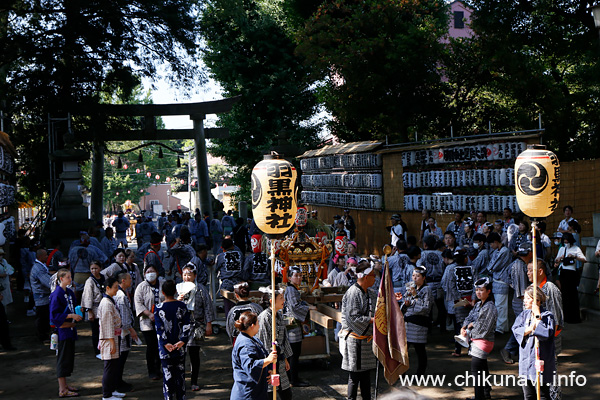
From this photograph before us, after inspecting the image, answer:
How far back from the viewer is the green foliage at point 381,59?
75.1 feet

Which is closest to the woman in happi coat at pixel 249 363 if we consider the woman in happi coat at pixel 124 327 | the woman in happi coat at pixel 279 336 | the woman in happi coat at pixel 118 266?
the woman in happi coat at pixel 279 336

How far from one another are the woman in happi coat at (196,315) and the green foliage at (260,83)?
1941 centimetres

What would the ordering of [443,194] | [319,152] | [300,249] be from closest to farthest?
1. [300,249]
2. [443,194]
3. [319,152]

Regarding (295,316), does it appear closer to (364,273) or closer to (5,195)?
(364,273)

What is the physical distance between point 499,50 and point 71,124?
584 inches

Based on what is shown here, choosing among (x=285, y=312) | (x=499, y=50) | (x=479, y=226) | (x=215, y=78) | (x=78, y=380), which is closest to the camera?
(x=285, y=312)

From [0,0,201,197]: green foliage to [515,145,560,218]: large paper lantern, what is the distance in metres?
13.1

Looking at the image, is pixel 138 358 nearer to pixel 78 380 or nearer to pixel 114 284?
pixel 78 380

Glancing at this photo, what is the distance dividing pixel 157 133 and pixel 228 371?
16.9m

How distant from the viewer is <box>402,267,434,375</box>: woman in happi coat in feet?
30.7

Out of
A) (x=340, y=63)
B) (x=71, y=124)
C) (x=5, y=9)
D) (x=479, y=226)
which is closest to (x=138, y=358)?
(x=479, y=226)

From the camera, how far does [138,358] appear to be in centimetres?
1145

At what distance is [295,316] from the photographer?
30.7 feet

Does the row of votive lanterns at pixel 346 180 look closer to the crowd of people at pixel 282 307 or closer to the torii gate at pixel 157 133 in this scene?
the torii gate at pixel 157 133
